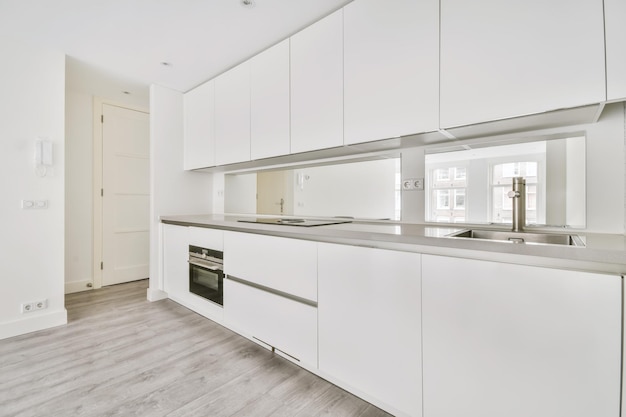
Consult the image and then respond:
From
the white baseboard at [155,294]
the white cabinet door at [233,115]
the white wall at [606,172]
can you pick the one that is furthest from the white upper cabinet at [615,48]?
the white baseboard at [155,294]

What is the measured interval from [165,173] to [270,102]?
5.55 feet

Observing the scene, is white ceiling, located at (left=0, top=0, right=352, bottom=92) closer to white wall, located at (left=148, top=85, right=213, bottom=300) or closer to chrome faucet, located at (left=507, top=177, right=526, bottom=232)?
white wall, located at (left=148, top=85, right=213, bottom=300)

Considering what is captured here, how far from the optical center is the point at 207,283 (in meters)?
2.52

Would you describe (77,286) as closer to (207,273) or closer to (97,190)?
(97,190)

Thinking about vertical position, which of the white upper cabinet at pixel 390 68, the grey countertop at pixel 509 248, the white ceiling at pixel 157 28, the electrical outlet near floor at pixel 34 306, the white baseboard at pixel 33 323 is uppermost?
the white ceiling at pixel 157 28

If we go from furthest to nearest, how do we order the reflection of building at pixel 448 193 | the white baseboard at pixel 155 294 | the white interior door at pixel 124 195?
1. the white interior door at pixel 124 195
2. the white baseboard at pixel 155 294
3. the reflection of building at pixel 448 193

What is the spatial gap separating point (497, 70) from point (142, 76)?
10.5ft

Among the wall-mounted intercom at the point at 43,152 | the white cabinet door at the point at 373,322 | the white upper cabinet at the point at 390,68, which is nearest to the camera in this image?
the white cabinet door at the point at 373,322

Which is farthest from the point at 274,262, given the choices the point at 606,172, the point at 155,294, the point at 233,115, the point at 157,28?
the point at 155,294

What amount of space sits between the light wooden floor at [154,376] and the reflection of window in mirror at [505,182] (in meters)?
1.24

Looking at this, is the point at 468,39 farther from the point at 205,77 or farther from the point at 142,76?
the point at 142,76

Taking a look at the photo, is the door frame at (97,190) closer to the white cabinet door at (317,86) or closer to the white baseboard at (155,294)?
the white baseboard at (155,294)

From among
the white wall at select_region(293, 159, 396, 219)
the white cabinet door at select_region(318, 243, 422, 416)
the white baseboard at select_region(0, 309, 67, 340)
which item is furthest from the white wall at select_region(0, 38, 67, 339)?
the white cabinet door at select_region(318, 243, 422, 416)

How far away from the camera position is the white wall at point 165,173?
3189 mm
